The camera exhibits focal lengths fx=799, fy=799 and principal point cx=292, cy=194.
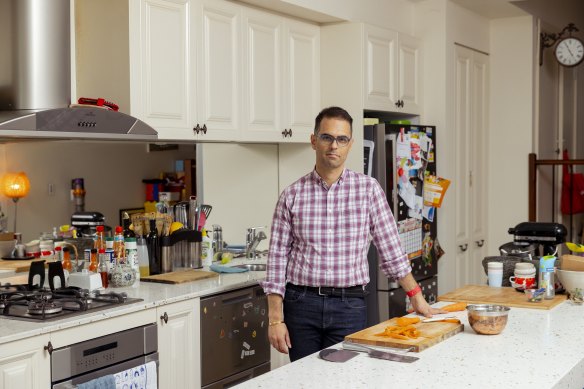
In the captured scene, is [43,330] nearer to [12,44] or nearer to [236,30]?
[12,44]

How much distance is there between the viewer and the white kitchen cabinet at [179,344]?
3.35 meters

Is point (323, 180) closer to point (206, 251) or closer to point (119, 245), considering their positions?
point (119, 245)

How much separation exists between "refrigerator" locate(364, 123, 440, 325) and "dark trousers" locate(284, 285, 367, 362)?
170 cm

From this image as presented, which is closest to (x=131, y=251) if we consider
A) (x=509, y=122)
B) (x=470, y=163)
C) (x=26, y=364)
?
(x=26, y=364)

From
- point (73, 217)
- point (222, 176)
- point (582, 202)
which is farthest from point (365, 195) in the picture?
point (582, 202)

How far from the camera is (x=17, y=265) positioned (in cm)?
371

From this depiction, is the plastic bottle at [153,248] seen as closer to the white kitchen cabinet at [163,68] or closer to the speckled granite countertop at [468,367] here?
the white kitchen cabinet at [163,68]

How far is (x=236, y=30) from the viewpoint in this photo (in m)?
4.30

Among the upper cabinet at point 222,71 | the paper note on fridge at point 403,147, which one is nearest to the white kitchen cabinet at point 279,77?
the upper cabinet at point 222,71

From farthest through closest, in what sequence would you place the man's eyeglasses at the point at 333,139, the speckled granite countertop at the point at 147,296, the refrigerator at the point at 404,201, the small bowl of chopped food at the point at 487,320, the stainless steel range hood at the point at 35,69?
the refrigerator at the point at 404,201, the stainless steel range hood at the point at 35,69, the man's eyeglasses at the point at 333,139, the speckled granite countertop at the point at 147,296, the small bowl of chopped food at the point at 487,320

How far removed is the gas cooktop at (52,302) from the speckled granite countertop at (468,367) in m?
1.02

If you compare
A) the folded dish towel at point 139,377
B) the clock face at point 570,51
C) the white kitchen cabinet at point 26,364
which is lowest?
the folded dish towel at point 139,377

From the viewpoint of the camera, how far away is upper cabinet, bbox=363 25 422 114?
500 centimetres

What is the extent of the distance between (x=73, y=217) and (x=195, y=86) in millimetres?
884
